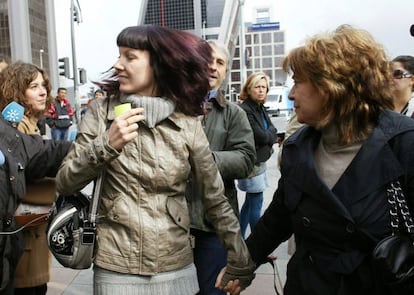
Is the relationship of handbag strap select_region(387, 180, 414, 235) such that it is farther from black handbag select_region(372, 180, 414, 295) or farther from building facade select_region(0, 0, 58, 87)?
building facade select_region(0, 0, 58, 87)

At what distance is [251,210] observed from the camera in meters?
5.25

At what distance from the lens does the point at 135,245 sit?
1.84 metres

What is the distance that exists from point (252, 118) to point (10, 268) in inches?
124

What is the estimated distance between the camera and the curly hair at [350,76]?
5.39 ft

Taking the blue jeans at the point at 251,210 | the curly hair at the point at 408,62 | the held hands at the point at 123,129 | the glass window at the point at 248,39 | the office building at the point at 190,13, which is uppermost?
the office building at the point at 190,13

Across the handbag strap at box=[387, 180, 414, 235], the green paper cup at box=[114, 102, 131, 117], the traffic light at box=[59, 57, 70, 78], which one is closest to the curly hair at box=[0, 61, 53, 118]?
the green paper cup at box=[114, 102, 131, 117]

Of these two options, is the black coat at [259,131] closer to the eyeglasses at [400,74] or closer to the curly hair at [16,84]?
the eyeglasses at [400,74]

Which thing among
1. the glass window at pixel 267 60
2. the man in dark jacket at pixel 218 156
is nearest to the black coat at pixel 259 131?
the man in dark jacket at pixel 218 156

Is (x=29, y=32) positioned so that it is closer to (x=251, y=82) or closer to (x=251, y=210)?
(x=251, y=82)

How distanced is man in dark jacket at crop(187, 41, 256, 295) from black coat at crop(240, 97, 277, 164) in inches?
84.9

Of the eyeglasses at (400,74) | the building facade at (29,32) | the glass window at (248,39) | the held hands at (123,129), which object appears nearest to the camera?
the held hands at (123,129)

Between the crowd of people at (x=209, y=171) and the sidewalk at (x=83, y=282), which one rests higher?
the crowd of people at (x=209, y=171)

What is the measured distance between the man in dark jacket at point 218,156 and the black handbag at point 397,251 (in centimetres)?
105

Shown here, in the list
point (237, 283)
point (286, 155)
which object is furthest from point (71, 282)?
point (286, 155)
